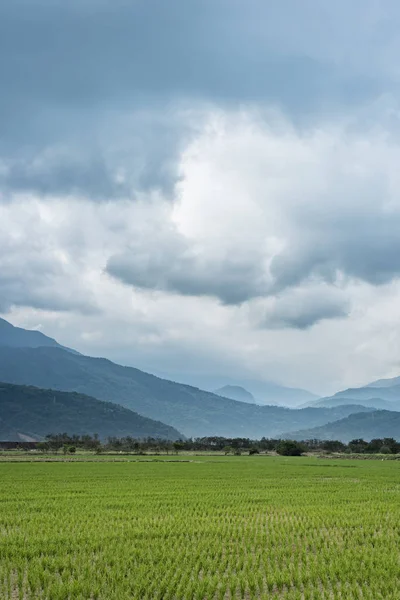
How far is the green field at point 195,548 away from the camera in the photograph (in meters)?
12.0

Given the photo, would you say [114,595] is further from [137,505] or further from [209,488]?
[209,488]

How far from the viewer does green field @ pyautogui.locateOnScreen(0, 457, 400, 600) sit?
12.0 meters

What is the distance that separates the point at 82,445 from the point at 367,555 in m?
148

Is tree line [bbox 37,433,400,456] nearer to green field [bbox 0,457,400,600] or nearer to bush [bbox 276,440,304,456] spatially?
bush [bbox 276,440,304,456]

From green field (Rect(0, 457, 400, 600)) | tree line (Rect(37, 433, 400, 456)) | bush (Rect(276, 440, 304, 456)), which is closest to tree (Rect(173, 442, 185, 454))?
tree line (Rect(37, 433, 400, 456))

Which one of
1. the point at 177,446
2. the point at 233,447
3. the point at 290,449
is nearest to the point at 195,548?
the point at 290,449

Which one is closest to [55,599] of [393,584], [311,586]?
[311,586]

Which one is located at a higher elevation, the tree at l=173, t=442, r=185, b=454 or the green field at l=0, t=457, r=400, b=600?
the green field at l=0, t=457, r=400, b=600

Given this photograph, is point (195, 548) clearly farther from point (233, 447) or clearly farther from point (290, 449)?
point (233, 447)

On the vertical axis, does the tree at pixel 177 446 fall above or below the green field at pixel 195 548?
below

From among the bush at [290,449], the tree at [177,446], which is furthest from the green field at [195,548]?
the tree at [177,446]

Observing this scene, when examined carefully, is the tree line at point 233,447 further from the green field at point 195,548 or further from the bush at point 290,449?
the green field at point 195,548

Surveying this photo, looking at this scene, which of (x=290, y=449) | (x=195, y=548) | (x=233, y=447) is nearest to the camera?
(x=195, y=548)

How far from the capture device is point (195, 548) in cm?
1575
